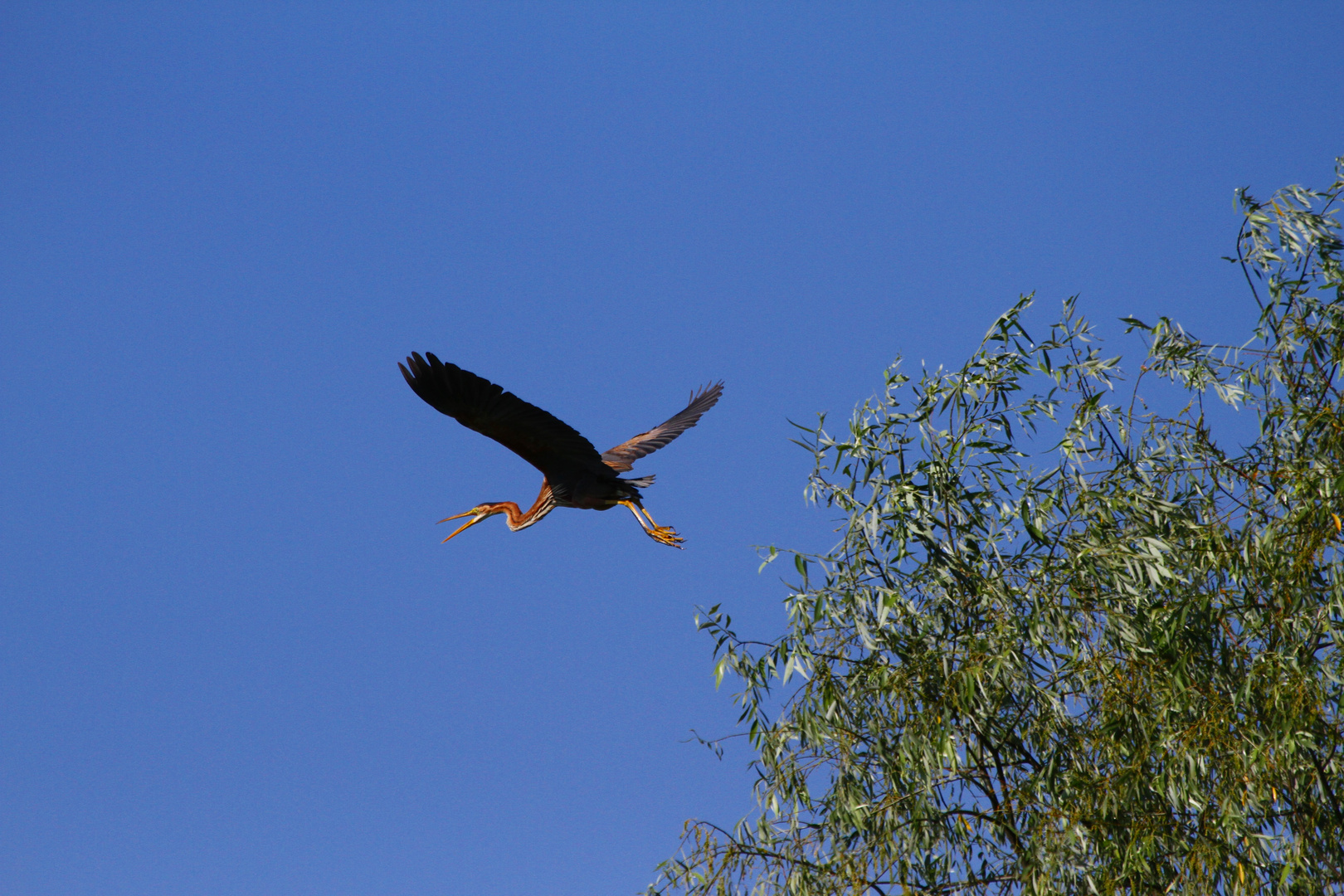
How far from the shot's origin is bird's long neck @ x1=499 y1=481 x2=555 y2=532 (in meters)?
6.75

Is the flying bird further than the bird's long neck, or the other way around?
the bird's long neck

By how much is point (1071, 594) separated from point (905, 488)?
2.58ft

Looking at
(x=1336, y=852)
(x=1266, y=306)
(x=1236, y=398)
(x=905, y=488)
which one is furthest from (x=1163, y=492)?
(x=1336, y=852)

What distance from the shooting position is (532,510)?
691cm

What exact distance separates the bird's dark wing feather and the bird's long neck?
0.52 feet

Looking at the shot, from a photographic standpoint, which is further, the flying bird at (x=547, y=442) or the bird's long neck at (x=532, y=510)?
the bird's long neck at (x=532, y=510)

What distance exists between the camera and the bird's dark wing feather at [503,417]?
5.89 m

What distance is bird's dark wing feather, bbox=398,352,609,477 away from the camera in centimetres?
589

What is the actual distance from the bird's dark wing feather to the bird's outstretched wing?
1.56 ft

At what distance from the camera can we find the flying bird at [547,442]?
233 inches

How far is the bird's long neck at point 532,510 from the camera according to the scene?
22.2 ft

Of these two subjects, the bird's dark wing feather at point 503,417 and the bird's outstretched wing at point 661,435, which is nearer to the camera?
the bird's dark wing feather at point 503,417

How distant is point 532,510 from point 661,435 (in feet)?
→ 3.09

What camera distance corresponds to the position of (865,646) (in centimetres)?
533
